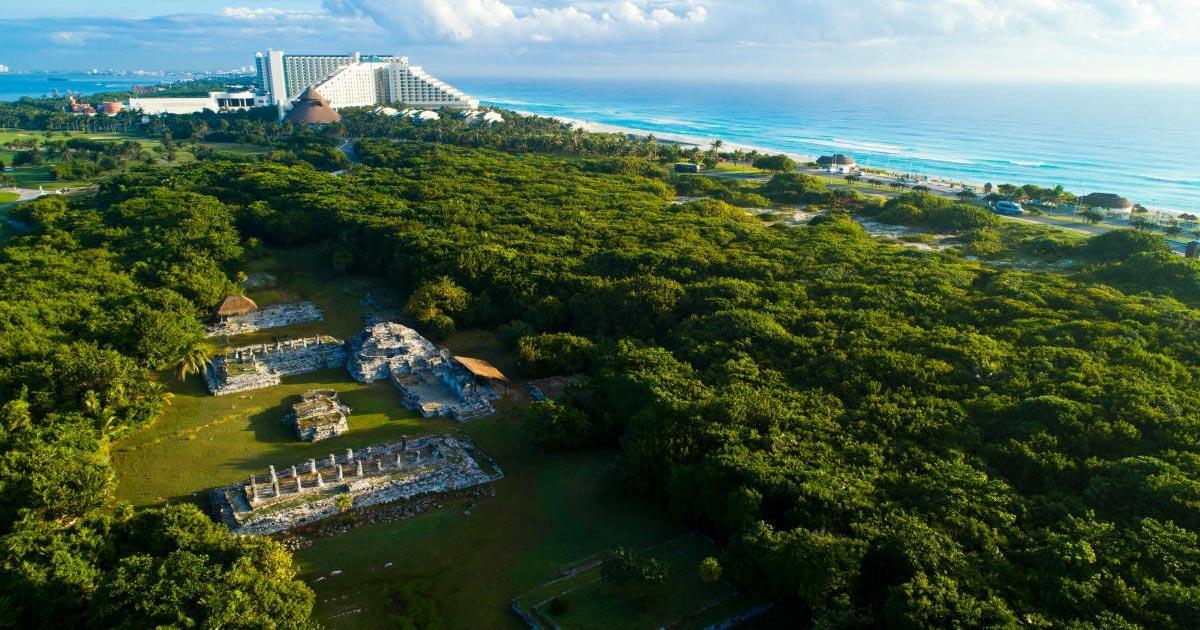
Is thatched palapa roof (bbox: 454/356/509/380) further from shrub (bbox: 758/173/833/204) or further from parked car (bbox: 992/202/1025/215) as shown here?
parked car (bbox: 992/202/1025/215)

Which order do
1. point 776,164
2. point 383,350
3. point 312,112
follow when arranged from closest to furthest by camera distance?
point 383,350 < point 776,164 < point 312,112

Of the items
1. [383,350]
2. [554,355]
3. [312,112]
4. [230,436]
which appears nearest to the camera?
[230,436]

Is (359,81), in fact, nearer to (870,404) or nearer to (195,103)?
(195,103)

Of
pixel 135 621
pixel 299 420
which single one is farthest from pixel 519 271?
pixel 135 621

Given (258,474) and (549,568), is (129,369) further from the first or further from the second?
(549,568)

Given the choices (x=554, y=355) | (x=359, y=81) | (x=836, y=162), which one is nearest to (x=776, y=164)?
(x=836, y=162)

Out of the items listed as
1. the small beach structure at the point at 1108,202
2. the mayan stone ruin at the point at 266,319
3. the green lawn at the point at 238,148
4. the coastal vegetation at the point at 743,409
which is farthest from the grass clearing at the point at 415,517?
the green lawn at the point at 238,148
